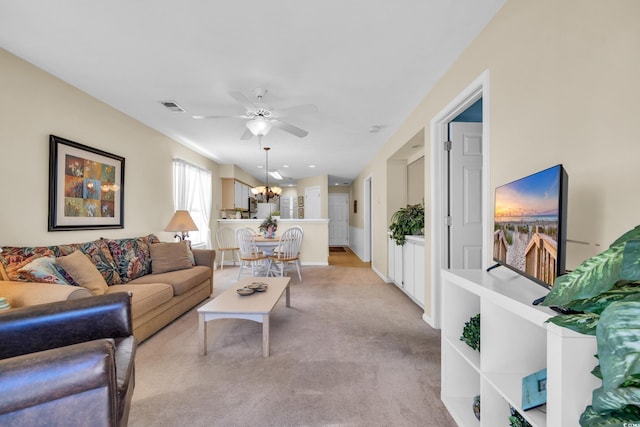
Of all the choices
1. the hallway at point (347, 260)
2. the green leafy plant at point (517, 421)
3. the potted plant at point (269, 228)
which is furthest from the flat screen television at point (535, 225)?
the hallway at point (347, 260)

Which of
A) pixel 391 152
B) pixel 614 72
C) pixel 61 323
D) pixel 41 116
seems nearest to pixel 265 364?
pixel 61 323

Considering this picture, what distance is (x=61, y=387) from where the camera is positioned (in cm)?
78

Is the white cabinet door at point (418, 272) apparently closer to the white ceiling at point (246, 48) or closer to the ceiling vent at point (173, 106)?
the white ceiling at point (246, 48)

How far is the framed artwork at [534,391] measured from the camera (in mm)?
1033

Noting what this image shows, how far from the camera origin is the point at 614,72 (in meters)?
1.09

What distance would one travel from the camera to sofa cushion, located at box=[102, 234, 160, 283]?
3.03 meters

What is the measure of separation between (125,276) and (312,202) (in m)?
6.15

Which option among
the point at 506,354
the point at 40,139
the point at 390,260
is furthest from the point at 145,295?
the point at 390,260

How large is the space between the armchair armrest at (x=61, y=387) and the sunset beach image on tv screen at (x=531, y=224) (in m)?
1.55

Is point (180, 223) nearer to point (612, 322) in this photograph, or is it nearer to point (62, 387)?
point (62, 387)

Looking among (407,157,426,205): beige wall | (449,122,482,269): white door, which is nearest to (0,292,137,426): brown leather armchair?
(449,122,482,269): white door

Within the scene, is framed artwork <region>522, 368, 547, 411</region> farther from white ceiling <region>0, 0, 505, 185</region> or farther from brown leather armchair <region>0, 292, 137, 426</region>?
white ceiling <region>0, 0, 505, 185</region>

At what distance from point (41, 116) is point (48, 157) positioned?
36 centimetres

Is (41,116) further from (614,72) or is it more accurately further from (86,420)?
(614,72)
